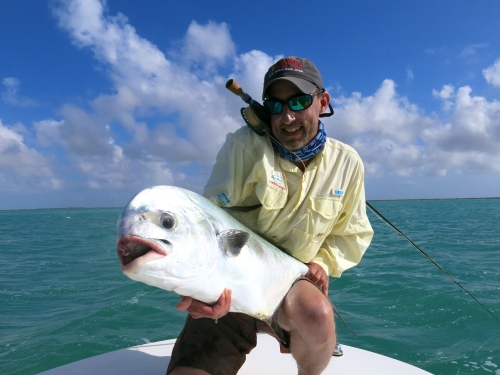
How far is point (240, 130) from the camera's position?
9.18 ft

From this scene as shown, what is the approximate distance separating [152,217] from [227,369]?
1523 mm

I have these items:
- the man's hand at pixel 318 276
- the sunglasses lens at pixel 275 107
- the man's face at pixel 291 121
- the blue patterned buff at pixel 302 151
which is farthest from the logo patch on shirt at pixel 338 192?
the sunglasses lens at pixel 275 107

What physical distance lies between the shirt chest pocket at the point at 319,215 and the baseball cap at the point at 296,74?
0.78 m

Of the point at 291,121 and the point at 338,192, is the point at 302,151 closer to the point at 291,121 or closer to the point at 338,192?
the point at 291,121

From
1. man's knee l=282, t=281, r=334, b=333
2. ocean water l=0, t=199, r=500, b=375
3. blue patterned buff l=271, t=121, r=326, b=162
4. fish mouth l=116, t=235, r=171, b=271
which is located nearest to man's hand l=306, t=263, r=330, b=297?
man's knee l=282, t=281, r=334, b=333

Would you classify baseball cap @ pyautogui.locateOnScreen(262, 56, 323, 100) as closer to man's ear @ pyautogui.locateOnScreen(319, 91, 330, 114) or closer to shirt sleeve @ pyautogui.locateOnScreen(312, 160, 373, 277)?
man's ear @ pyautogui.locateOnScreen(319, 91, 330, 114)

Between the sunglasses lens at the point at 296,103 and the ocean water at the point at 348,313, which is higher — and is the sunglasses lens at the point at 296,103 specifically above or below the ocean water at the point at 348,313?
above

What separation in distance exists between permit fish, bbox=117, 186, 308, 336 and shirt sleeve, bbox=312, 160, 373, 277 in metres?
0.89

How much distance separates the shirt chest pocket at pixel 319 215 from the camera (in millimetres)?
2729

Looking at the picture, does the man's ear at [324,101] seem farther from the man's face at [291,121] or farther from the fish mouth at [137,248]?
the fish mouth at [137,248]

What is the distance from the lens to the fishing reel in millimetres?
2691

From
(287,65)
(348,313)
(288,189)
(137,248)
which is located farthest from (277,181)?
(348,313)

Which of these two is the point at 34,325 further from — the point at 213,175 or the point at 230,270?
the point at 230,270

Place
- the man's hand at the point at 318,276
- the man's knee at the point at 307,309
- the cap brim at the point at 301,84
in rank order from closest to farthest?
the man's knee at the point at 307,309
the cap brim at the point at 301,84
the man's hand at the point at 318,276
